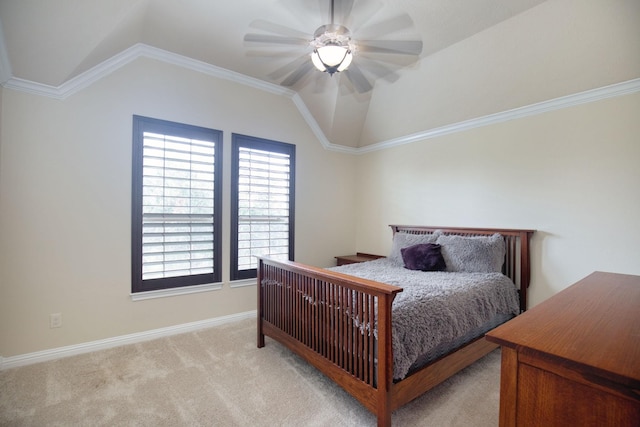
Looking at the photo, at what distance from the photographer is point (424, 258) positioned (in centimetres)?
317

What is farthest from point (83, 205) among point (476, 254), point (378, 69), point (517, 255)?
point (517, 255)

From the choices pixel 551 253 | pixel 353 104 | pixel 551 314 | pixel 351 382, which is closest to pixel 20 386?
pixel 351 382

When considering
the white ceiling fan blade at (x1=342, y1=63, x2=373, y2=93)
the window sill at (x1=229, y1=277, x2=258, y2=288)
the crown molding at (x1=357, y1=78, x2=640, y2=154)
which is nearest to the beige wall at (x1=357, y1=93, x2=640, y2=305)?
the crown molding at (x1=357, y1=78, x2=640, y2=154)

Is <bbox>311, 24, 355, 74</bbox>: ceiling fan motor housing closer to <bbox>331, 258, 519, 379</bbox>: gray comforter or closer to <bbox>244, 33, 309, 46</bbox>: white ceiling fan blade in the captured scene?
<bbox>244, 33, 309, 46</bbox>: white ceiling fan blade

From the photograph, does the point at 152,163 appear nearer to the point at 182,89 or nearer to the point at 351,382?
the point at 182,89

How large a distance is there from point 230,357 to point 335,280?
1405mm

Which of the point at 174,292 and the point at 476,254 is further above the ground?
the point at 476,254

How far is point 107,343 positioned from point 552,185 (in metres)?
4.62

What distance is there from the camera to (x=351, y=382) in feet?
5.95

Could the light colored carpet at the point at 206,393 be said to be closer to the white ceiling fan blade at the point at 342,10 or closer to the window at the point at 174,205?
the window at the point at 174,205

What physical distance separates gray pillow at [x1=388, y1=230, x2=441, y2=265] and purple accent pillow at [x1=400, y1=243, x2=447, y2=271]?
0.17 metres

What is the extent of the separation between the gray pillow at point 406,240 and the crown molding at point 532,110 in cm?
134

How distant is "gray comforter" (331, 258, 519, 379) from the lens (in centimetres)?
178

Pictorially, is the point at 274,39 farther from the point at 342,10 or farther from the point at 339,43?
the point at 342,10
